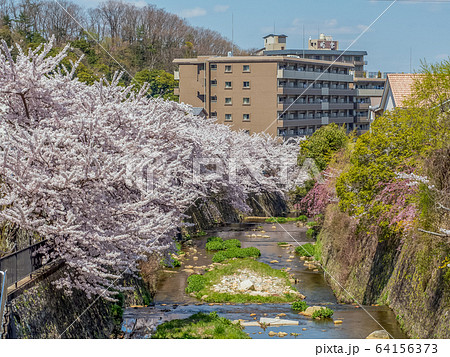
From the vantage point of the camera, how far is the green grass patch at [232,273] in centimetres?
2109

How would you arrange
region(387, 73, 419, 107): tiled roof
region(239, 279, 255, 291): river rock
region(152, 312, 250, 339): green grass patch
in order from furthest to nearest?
region(387, 73, 419, 107): tiled roof, region(239, 279, 255, 291): river rock, region(152, 312, 250, 339): green grass patch

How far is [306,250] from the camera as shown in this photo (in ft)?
98.2

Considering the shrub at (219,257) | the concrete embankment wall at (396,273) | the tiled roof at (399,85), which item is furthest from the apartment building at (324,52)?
the concrete embankment wall at (396,273)

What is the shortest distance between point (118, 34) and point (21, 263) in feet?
213

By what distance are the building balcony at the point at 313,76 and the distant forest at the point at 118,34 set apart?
46.1 ft

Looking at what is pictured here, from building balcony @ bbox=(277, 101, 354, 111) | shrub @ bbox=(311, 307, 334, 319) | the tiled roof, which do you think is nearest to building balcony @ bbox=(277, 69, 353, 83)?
building balcony @ bbox=(277, 101, 354, 111)

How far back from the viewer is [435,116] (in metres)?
16.2

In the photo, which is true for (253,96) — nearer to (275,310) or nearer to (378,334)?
(275,310)

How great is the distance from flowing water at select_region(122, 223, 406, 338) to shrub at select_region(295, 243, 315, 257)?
20.0 inches

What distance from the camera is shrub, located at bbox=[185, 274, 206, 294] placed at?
73.5ft

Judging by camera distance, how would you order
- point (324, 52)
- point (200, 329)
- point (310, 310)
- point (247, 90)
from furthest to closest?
point (324, 52) < point (247, 90) < point (310, 310) < point (200, 329)

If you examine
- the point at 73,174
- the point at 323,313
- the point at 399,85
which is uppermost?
the point at 399,85

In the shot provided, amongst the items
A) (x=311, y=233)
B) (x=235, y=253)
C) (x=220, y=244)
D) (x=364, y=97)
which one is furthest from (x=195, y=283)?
(x=364, y=97)

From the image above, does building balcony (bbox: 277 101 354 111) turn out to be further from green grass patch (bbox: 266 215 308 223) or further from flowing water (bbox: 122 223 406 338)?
flowing water (bbox: 122 223 406 338)
